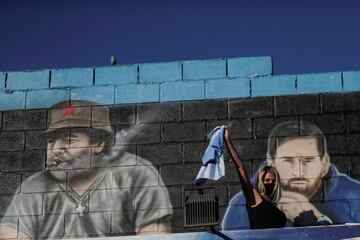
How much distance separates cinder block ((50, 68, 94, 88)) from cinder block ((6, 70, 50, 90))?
0.11 metres

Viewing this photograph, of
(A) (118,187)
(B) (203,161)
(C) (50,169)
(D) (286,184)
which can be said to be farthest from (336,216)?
(C) (50,169)

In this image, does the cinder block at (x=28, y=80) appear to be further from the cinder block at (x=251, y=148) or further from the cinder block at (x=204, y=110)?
the cinder block at (x=251, y=148)

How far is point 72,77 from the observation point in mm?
10352

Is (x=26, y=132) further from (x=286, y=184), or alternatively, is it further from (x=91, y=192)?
(x=286, y=184)

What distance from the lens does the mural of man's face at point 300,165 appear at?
9.44m

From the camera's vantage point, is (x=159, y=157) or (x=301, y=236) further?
(x=159, y=157)

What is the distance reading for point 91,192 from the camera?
32.5ft

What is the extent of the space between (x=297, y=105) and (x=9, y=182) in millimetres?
3583

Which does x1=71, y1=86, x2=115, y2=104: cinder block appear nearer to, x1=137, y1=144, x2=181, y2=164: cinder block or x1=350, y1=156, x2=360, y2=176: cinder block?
x1=137, y1=144, x2=181, y2=164: cinder block

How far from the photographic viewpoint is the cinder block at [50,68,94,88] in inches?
406

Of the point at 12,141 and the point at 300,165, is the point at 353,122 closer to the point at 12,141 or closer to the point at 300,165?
the point at 300,165

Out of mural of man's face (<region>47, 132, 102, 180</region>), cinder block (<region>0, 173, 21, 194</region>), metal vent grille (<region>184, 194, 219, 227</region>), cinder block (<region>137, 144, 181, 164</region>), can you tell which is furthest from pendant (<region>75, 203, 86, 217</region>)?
metal vent grille (<region>184, 194, 219, 227</region>)

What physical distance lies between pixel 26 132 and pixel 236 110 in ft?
8.58

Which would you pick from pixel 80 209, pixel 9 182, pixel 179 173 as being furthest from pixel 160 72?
pixel 9 182
